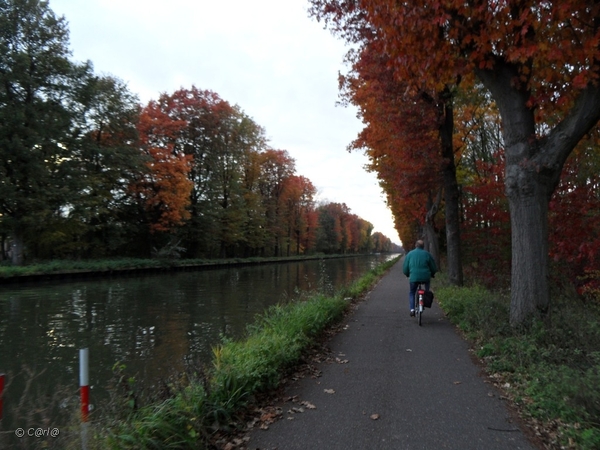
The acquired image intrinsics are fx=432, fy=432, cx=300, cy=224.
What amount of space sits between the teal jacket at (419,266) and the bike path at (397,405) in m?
2.17

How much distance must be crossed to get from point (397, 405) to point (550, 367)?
1841 millimetres

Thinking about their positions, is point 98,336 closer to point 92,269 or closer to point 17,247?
point 92,269

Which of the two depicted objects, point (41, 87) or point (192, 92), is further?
point (192, 92)

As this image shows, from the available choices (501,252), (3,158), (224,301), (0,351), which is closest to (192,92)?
(3,158)

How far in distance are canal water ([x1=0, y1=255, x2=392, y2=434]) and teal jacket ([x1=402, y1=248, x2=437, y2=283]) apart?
147 inches

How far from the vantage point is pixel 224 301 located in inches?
645

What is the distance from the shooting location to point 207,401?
4297 mm

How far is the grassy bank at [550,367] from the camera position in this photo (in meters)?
3.74

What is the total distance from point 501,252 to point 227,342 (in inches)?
515

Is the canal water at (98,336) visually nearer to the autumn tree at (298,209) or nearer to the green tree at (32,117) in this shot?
the green tree at (32,117)

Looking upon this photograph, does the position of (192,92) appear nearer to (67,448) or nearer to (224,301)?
(224,301)

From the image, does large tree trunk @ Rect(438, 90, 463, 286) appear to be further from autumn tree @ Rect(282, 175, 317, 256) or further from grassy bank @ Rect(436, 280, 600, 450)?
autumn tree @ Rect(282, 175, 317, 256)

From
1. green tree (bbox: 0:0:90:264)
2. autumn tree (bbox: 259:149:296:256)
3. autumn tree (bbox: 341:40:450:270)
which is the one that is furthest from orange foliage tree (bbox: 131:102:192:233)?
autumn tree (bbox: 341:40:450:270)

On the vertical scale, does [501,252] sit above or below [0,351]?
above
